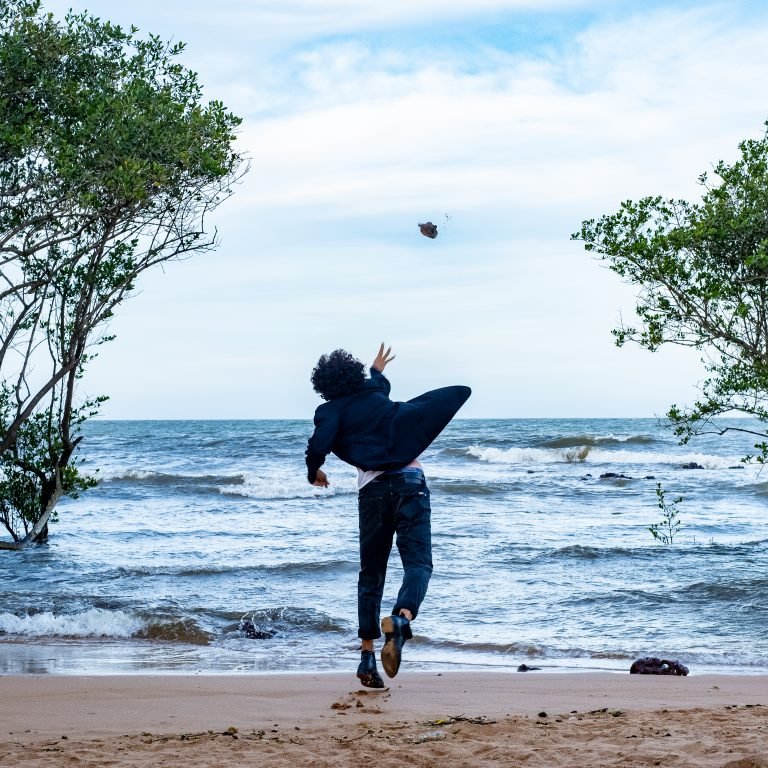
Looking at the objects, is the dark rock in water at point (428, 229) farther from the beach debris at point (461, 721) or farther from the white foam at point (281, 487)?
the white foam at point (281, 487)

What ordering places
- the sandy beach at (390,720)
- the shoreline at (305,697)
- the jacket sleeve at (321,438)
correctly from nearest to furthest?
1. the sandy beach at (390,720)
2. the shoreline at (305,697)
3. the jacket sleeve at (321,438)

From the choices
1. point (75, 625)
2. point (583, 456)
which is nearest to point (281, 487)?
point (583, 456)

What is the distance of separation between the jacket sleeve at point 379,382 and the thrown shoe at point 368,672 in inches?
70.5

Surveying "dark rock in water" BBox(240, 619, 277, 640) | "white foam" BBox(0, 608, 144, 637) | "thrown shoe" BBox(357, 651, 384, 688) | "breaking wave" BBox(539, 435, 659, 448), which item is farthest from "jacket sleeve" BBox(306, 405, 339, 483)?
"breaking wave" BBox(539, 435, 659, 448)

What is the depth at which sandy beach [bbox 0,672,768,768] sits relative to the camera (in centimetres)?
446

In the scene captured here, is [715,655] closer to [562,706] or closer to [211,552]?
[562,706]

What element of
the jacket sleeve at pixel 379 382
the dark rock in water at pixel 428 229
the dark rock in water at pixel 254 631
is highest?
the dark rock in water at pixel 428 229

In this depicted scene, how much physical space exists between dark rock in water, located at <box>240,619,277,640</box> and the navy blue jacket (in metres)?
4.11

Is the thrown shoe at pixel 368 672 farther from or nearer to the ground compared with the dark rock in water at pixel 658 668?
farther from the ground

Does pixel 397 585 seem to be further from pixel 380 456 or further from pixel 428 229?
pixel 380 456

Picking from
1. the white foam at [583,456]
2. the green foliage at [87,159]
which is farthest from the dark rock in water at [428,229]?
the white foam at [583,456]

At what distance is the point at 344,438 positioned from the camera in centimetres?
605

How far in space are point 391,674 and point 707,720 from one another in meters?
1.83

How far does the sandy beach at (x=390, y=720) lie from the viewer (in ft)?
14.6
